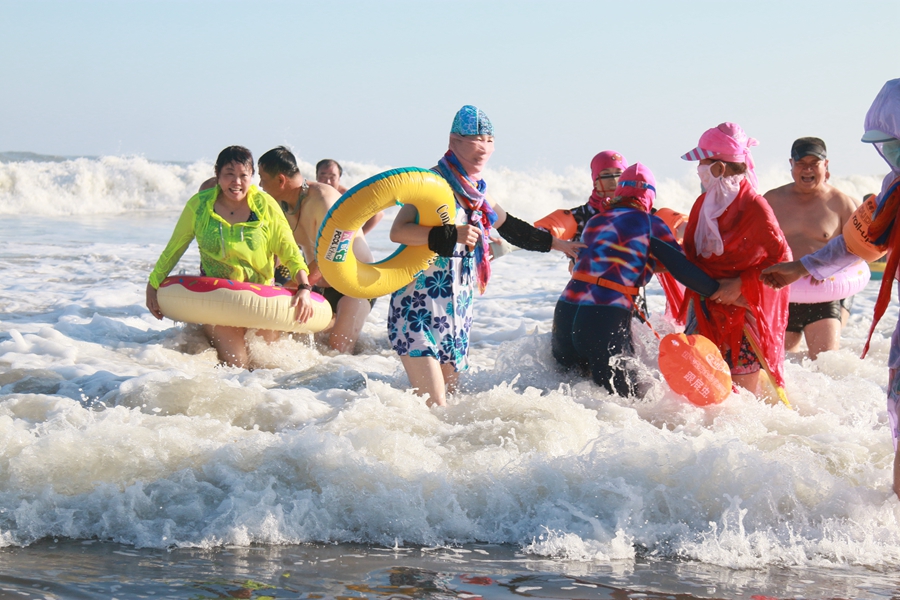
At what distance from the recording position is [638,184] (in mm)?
5066

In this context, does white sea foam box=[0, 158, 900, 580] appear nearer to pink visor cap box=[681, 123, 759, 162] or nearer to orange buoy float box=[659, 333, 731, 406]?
orange buoy float box=[659, 333, 731, 406]

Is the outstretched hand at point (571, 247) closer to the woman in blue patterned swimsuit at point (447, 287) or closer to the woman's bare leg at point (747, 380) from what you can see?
the woman in blue patterned swimsuit at point (447, 287)

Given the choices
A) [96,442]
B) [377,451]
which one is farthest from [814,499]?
[96,442]

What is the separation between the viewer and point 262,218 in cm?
638

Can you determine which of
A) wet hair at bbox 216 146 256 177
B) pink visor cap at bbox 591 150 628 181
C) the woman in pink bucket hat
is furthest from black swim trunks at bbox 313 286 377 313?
the woman in pink bucket hat

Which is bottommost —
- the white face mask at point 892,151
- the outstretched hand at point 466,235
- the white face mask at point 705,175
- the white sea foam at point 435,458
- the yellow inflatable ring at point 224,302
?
the white sea foam at point 435,458

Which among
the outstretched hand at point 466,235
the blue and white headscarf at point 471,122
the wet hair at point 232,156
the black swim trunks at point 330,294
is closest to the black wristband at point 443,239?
the outstretched hand at point 466,235

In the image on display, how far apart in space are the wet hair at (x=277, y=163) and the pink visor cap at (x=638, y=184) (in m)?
2.80

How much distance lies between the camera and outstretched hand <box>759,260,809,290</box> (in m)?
4.38

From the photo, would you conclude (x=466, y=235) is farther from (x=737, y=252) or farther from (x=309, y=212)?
(x=309, y=212)

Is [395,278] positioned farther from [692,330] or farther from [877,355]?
[877,355]

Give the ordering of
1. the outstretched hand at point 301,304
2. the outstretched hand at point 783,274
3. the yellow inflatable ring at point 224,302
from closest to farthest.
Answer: the outstretched hand at point 783,274, the yellow inflatable ring at point 224,302, the outstretched hand at point 301,304

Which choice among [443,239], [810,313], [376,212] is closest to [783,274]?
[443,239]

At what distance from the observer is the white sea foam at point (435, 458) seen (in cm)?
358
